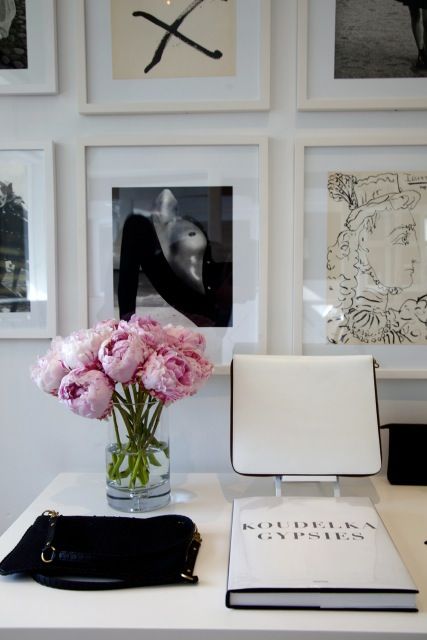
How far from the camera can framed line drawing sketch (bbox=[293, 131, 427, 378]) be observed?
0.96 metres

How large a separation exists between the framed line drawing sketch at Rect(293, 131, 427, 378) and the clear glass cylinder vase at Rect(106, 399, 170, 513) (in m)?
0.32

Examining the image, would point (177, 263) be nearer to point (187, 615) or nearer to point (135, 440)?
point (135, 440)

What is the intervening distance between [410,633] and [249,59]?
0.91 meters

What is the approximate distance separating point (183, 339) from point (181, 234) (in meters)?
0.24

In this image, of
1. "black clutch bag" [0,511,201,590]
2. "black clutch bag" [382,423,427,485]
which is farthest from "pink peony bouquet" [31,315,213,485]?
"black clutch bag" [382,423,427,485]

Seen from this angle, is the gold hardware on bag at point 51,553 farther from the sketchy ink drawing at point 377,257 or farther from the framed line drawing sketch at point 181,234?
the sketchy ink drawing at point 377,257

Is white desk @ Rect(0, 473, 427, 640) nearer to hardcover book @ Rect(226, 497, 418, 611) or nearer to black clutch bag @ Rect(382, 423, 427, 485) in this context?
hardcover book @ Rect(226, 497, 418, 611)

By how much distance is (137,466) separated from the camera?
824 mm

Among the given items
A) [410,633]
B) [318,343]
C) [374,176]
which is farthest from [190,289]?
[410,633]

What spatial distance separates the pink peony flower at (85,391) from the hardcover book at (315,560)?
0.25 meters

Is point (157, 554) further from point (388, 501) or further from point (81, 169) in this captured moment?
point (81, 169)

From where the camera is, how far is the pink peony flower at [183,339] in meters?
0.81

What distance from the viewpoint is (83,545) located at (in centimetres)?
67

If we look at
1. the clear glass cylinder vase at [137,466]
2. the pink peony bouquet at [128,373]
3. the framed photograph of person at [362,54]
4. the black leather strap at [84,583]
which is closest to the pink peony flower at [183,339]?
the pink peony bouquet at [128,373]
